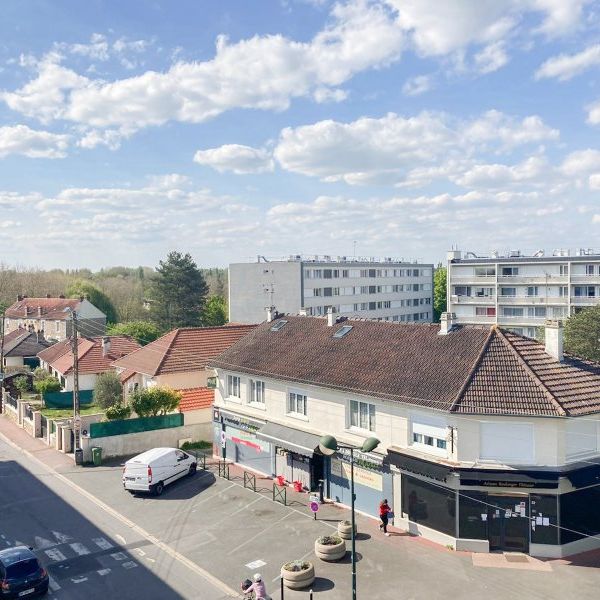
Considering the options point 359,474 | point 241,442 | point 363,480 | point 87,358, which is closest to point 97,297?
point 87,358

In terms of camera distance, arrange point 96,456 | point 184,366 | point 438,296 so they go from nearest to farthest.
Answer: point 96,456
point 184,366
point 438,296

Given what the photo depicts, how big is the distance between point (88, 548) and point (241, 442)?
35.0 ft

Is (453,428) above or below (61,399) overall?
above

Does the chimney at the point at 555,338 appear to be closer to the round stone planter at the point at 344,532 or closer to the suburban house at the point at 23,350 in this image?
the round stone planter at the point at 344,532

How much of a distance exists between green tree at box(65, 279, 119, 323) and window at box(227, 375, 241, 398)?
250ft

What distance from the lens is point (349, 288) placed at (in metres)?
81.4

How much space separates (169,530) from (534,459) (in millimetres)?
14616

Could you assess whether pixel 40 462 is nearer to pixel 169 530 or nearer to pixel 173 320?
pixel 169 530

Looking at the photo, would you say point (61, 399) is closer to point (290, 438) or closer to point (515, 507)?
point (290, 438)

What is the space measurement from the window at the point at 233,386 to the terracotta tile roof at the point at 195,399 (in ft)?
17.9

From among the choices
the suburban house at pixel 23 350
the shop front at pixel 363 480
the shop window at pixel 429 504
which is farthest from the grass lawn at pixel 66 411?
the shop window at pixel 429 504

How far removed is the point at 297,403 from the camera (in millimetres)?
27531

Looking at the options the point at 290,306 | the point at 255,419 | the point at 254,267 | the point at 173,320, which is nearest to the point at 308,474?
the point at 255,419

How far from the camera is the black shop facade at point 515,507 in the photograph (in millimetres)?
19688
